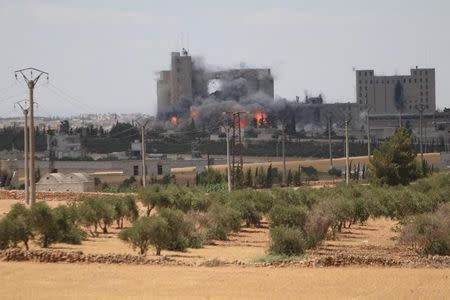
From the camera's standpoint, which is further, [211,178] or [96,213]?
[211,178]

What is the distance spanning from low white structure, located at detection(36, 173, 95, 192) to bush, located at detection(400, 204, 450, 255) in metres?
39.4

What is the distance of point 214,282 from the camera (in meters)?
28.2

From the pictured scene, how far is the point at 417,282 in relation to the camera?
28.5m

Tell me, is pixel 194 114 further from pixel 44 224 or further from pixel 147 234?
pixel 147 234

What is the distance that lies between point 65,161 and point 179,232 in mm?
72522

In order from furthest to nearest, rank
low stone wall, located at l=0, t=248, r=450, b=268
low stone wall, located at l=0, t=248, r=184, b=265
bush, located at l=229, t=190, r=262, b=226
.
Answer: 1. bush, located at l=229, t=190, r=262, b=226
2. low stone wall, located at l=0, t=248, r=184, b=265
3. low stone wall, located at l=0, t=248, r=450, b=268

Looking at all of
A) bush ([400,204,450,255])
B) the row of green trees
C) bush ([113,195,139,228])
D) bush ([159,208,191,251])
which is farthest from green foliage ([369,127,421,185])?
bush ([159,208,191,251])

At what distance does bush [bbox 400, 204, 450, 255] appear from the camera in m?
37.3

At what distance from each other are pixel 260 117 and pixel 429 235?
14530 centimetres

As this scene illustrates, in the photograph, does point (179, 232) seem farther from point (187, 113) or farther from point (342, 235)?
point (187, 113)

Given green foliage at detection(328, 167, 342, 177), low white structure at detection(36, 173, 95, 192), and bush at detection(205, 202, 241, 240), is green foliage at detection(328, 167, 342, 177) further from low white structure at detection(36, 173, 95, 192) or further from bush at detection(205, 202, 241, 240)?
bush at detection(205, 202, 241, 240)

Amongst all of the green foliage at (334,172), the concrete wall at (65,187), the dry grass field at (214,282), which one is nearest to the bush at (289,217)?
the dry grass field at (214,282)

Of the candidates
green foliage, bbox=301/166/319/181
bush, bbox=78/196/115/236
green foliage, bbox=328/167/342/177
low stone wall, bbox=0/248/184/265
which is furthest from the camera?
green foliage, bbox=328/167/342/177

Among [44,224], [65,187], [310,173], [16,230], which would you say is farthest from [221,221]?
[310,173]
